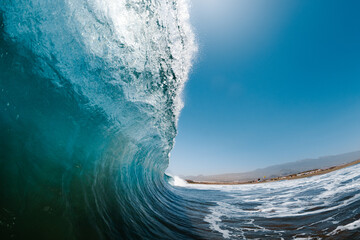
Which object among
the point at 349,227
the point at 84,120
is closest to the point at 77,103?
the point at 84,120

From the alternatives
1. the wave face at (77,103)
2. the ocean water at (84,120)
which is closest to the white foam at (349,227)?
the ocean water at (84,120)

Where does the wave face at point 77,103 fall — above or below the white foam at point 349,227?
above

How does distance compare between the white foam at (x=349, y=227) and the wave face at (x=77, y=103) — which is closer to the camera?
the wave face at (x=77, y=103)

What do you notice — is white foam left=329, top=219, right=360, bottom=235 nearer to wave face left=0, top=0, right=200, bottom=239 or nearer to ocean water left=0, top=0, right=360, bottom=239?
ocean water left=0, top=0, right=360, bottom=239

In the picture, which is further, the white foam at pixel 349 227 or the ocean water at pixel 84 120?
the white foam at pixel 349 227

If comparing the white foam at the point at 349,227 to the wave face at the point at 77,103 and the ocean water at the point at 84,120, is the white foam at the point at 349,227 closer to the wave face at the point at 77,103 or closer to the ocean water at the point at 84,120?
the ocean water at the point at 84,120

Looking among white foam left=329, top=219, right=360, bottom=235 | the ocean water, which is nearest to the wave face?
the ocean water
